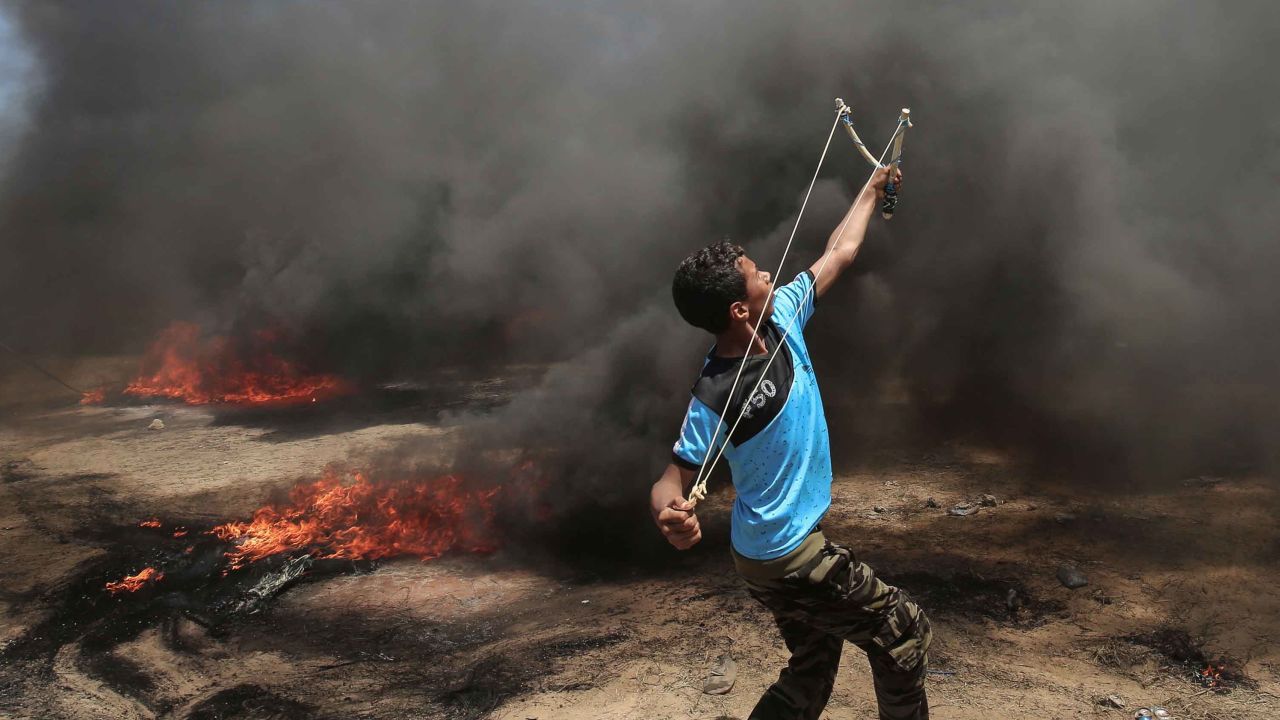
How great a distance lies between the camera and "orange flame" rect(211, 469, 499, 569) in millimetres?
5532

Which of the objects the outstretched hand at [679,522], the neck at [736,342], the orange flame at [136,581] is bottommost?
the orange flame at [136,581]

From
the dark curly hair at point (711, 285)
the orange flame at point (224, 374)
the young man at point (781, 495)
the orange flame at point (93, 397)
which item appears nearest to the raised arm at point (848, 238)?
the young man at point (781, 495)

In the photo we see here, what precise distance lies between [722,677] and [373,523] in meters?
3.42

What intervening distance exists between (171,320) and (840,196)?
12.8 metres

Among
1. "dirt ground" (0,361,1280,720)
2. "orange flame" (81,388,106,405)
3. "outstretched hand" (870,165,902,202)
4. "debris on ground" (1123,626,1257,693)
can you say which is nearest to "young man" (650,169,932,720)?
"outstretched hand" (870,165,902,202)

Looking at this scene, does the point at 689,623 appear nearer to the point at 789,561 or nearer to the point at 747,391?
the point at 789,561

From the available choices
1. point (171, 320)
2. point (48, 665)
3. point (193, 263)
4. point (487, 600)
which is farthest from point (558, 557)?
point (193, 263)

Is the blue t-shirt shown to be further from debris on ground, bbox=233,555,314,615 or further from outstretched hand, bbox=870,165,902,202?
debris on ground, bbox=233,555,314,615

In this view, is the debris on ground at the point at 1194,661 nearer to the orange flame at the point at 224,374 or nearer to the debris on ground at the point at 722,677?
the debris on ground at the point at 722,677

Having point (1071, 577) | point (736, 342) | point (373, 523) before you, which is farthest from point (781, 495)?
point (373, 523)

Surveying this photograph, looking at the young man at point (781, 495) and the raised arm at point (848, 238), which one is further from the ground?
the raised arm at point (848, 238)

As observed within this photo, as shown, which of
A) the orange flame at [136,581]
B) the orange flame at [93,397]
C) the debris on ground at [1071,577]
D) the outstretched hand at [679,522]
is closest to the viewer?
the outstretched hand at [679,522]

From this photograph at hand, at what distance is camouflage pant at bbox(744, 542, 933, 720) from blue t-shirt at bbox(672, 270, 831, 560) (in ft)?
0.49

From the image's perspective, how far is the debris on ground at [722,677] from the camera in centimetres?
344
